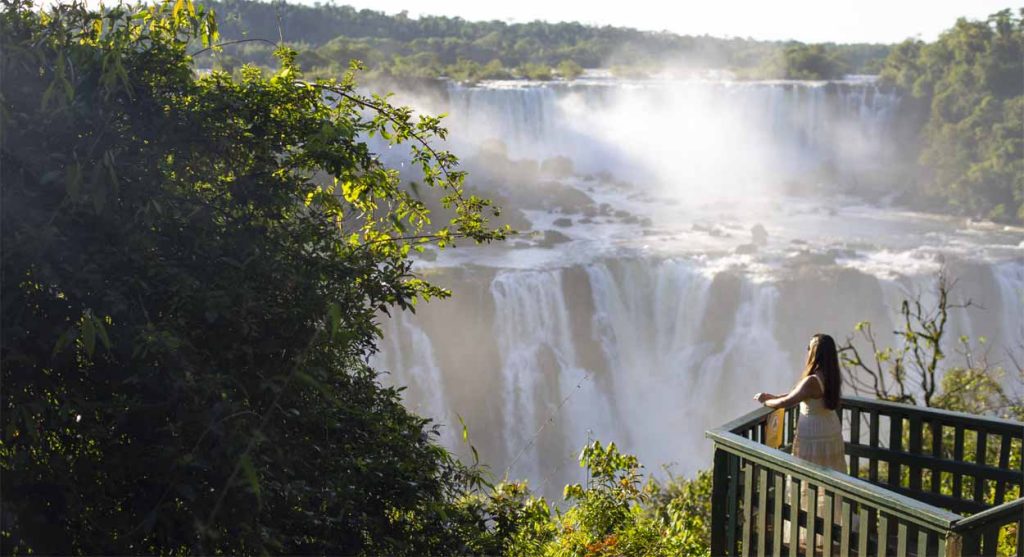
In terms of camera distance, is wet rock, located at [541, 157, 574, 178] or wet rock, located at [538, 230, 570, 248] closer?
wet rock, located at [538, 230, 570, 248]

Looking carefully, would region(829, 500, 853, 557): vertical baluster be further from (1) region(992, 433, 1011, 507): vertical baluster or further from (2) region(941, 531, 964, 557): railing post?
(1) region(992, 433, 1011, 507): vertical baluster

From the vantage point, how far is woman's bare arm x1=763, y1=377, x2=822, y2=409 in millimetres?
4398

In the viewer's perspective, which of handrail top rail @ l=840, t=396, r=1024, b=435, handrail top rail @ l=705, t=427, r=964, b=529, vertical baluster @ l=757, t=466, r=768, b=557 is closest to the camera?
handrail top rail @ l=705, t=427, r=964, b=529

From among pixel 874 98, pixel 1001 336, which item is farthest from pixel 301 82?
pixel 874 98

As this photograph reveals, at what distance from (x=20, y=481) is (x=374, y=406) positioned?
165cm

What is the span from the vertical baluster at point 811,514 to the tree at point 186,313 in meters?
1.31

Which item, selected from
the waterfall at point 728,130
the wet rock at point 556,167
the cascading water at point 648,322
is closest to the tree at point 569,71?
the waterfall at point 728,130

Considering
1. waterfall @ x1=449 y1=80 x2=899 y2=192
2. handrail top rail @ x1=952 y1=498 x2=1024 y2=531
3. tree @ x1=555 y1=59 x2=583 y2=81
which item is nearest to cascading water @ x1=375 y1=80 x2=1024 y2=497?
waterfall @ x1=449 y1=80 x2=899 y2=192

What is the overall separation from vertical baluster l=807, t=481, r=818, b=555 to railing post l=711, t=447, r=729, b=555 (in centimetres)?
43

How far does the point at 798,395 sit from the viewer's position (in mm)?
4438

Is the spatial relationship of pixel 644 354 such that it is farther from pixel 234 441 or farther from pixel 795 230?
pixel 234 441

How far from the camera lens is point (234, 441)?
305 centimetres

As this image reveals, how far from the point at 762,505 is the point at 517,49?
47250 millimetres

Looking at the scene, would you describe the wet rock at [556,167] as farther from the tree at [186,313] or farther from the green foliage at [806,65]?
the tree at [186,313]
